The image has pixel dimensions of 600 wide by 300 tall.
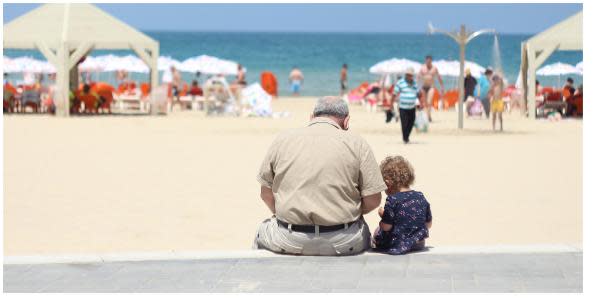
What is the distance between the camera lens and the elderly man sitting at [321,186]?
20.3 ft

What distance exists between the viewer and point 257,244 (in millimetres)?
6566

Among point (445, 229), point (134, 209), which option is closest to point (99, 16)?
point (134, 209)

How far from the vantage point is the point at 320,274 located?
588 centimetres

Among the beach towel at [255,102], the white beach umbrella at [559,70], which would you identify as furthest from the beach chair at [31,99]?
the white beach umbrella at [559,70]

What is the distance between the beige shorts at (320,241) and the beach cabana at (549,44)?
17923 millimetres

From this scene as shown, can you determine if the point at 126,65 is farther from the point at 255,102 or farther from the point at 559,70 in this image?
the point at 559,70

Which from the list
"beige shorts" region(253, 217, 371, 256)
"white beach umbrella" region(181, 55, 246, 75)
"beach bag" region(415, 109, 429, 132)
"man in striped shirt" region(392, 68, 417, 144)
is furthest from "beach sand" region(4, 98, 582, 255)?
"white beach umbrella" region(181, 55, 246, 75)

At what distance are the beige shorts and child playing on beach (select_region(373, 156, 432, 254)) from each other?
0.18m

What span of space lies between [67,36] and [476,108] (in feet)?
28.7

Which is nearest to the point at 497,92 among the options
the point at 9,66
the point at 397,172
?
the point at 397,172

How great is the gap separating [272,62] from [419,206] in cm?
7932

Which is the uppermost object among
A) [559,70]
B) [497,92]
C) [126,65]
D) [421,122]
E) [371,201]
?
[126,65]

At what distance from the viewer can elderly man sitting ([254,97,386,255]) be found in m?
6.18

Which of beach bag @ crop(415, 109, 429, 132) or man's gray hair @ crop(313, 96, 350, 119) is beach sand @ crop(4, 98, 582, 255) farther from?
man's gray hair @ crop(313, 96, 350, 119)
